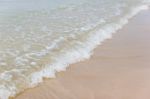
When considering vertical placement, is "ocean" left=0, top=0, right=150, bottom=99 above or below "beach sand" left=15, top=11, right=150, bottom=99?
above

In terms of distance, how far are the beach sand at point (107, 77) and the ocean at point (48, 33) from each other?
0.51ft

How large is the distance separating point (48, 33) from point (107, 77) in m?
2.05

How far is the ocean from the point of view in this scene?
375 centimetres

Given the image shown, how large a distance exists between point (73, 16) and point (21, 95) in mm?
3965

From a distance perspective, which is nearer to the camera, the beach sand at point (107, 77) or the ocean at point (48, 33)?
the beach sand at point (107, 77)

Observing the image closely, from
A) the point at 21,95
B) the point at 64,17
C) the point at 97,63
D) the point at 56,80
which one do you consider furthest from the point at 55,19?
the point at 21,95

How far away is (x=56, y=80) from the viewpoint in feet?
11.9

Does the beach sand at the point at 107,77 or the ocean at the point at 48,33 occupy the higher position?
the ocean at the point at 48,33

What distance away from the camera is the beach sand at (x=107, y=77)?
3.25 m

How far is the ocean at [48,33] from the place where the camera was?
3.75m

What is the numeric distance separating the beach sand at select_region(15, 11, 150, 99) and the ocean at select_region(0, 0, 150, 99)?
0.51ft

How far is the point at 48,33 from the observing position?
5.45 m

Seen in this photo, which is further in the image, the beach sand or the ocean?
the ocean

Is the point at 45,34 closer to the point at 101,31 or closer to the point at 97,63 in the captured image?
the point at 101,31
